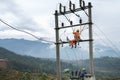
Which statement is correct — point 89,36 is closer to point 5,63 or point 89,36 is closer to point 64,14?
point 64,14

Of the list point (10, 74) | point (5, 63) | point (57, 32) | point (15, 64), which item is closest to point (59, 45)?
point (57, 32)

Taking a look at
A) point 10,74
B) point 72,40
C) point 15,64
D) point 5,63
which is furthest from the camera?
point 15,64

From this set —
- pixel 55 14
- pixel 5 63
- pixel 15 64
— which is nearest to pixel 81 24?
pixel 55 14

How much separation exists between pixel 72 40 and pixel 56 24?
2.02 m

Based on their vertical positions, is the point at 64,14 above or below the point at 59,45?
above

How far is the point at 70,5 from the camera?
81.5 ft

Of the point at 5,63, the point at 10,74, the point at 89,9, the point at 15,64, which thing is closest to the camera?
the point at 89,9

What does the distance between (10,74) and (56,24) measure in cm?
7904

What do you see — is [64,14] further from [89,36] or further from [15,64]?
[15,64]

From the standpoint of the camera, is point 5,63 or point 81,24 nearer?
point 81,24

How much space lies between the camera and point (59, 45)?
25969 millimetres

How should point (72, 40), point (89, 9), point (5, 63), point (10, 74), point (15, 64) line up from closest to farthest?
point (89, 9)
point (72, 40)
point (10, 74)
point (5, 63)
point (15, 64)

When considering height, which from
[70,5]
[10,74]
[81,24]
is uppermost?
[70,5]

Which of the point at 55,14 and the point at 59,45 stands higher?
the point at 55,14
